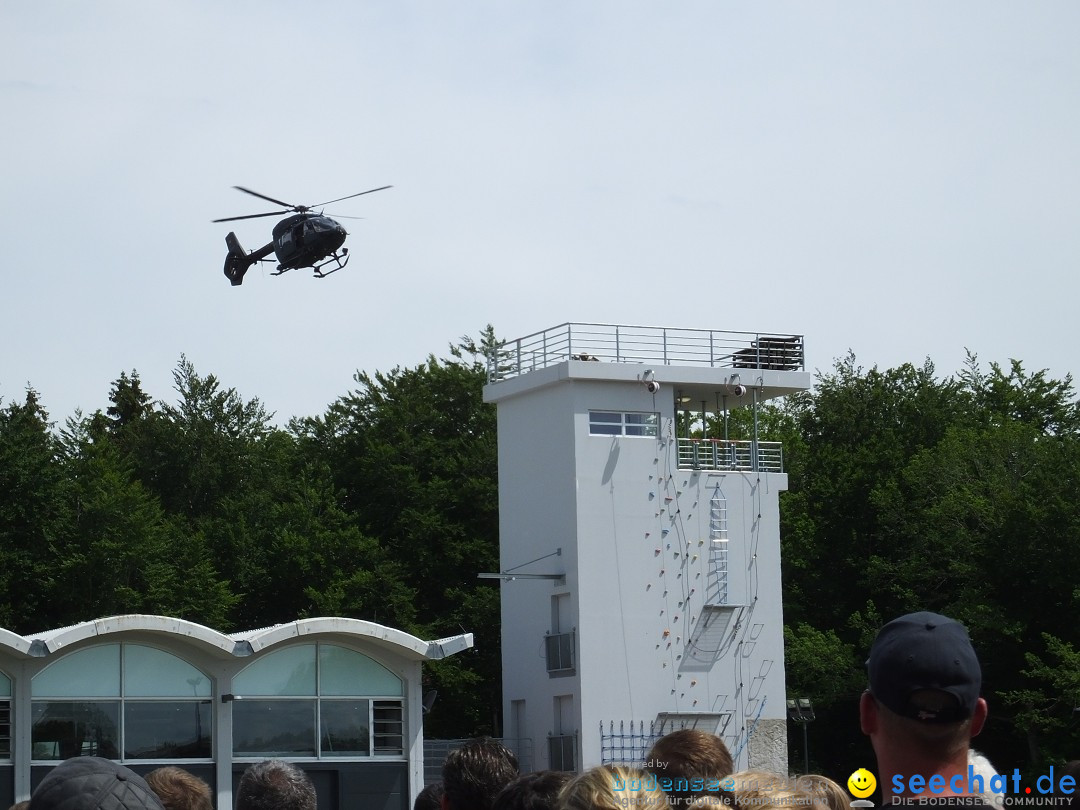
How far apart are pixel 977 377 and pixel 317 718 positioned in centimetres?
3939

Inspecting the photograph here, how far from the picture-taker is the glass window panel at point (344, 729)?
34938mm

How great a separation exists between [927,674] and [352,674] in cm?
3162

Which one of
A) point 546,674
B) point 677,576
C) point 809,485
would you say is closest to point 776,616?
point 677,576

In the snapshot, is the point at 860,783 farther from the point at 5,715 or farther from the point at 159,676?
the point at 159,676

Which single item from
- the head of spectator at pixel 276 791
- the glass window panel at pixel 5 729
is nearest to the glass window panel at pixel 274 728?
the glass window panel at pixel 5 729

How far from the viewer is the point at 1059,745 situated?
4822cm

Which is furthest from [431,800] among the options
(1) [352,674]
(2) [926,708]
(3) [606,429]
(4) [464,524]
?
(4) [464,524]

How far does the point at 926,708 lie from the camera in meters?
4.78

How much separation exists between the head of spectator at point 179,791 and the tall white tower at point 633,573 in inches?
1404

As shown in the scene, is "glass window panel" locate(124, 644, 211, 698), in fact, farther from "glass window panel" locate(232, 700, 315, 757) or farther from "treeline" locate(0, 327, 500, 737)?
"treeline" locate(0, 327, 500, 737)

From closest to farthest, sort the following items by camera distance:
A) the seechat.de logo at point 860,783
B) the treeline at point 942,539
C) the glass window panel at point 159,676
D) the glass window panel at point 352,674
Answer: the seechat.de logo at point 860,783 < the glass window panel at point 159,676 < the glass window panel at point 352,674 < the treeline at point 942,539

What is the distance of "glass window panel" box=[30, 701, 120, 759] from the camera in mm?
32531

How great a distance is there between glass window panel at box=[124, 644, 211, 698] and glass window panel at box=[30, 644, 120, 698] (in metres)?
0.26

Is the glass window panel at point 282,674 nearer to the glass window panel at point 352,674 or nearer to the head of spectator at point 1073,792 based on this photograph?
the glass window panel at point 352,674
